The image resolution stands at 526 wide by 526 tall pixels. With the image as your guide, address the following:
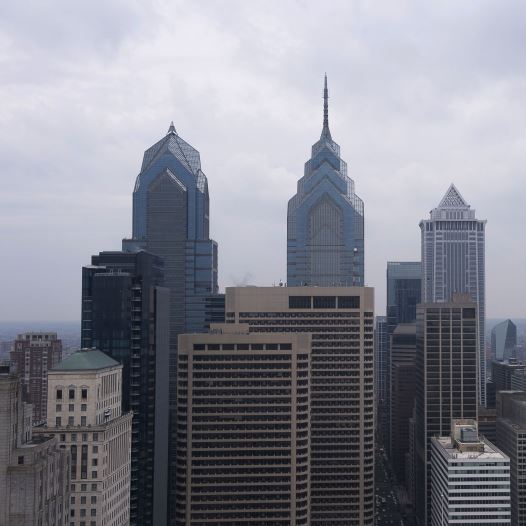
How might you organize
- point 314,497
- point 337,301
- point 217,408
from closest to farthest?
1. point 217,408
2. point 314,497
3. point 337,301

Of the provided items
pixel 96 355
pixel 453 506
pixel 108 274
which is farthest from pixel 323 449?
pixel 96 355

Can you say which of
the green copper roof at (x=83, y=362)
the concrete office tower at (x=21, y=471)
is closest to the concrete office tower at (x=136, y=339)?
the green copper roof at (x=83, y=362)

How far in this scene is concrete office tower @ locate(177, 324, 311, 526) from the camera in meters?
141

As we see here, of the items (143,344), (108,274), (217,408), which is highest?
(108,274)

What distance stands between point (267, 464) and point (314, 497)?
25.8 m

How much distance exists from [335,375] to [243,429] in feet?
112

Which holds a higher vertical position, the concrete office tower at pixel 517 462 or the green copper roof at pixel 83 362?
the green copper roof at pixel 83 362

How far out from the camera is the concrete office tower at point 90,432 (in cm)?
8538

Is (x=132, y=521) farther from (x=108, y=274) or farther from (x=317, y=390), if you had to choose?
(x=317, y=390)

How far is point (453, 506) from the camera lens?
444 feet

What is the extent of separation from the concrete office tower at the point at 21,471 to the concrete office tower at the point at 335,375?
105 meters

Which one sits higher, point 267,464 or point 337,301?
point 337,301

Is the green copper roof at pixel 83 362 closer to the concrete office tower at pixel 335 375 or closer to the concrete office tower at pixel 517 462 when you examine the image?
the concrete office tower at pixel 335 375

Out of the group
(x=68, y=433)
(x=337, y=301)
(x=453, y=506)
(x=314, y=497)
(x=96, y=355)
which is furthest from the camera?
(x=337, y=301)
